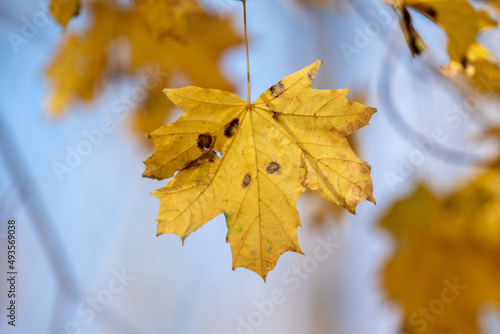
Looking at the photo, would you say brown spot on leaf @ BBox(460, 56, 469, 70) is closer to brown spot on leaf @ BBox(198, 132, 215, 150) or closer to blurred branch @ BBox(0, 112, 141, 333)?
brown spot on leaf @ BBox(198, 132, 215, 150)

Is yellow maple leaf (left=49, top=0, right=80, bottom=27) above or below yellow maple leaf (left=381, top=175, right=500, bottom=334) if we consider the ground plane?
above

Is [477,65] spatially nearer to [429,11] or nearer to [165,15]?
[429,11]

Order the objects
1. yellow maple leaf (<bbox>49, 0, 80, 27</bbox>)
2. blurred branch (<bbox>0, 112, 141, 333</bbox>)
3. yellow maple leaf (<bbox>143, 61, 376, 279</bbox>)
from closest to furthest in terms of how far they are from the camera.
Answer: yellow maple leaf (<bbox>143, 61, 376, 279</bbox>), yellow maple leaf (<bbox>49, 0, 80, 27</bbox>), blurred branch (<bbox>0, 112, 141, 333</bbox>)

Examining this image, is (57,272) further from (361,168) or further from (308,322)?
(308,322)

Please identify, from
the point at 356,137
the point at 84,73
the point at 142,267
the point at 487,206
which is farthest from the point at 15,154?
the point at 142,267

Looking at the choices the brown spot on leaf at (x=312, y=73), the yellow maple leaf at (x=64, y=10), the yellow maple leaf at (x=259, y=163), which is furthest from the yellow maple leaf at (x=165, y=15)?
the brown spot on leaf at (x=312, y=73)

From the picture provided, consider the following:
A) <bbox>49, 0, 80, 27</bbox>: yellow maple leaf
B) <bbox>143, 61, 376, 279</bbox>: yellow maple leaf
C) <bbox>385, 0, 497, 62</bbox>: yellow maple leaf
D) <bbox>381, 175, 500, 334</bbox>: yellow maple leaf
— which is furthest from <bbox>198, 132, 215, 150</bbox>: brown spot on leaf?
<bbox>381, 175, 500, 334</bbox>: yellow maple leaf
